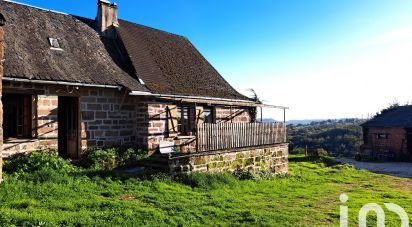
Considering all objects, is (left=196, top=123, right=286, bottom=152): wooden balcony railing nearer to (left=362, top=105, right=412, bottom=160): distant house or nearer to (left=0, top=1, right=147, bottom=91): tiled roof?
(left=0, top=1, right=147, bottom=91): tiled roof

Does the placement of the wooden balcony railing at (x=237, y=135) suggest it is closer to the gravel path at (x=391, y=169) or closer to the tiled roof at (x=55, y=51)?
the tiled roof at (x=55, y=51)

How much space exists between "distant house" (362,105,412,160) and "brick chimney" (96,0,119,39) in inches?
916

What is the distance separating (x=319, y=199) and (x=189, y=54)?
37.6 feet

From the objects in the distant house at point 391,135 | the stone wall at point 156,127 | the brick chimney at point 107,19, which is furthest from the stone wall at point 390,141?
the brick chimney at point 107,19

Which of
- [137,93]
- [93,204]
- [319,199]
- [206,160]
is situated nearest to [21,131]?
[137,93]

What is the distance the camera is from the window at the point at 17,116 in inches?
434

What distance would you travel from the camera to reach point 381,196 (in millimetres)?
11672

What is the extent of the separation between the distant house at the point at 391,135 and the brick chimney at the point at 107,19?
2325cm

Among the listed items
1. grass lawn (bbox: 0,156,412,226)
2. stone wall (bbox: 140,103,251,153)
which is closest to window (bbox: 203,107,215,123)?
stone wall (bbox: 140,103,251,153)

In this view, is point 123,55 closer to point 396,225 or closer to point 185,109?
point 185,109

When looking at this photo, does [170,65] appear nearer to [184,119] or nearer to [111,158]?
[184,119]

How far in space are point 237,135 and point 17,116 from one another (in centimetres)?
751

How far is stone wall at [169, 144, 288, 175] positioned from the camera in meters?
11.4

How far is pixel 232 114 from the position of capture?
17734mm
